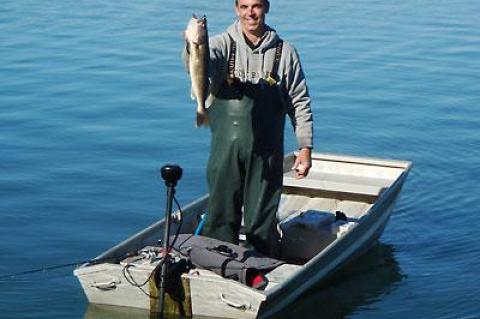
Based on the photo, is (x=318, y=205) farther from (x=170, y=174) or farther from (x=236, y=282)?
(x=170, y=174)

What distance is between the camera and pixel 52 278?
10.7 metres

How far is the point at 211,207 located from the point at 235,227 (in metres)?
0.28

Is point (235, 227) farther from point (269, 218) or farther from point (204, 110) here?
point (204, 110)

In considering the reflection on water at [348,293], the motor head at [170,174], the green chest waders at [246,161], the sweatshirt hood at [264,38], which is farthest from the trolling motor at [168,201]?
the sweatshirt hood at [264,38]

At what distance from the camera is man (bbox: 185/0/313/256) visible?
924 centimetres

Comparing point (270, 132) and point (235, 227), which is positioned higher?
point (270, 132)

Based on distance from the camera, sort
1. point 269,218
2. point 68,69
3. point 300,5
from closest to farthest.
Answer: point 269,218 < point 68,69 < point 300,5

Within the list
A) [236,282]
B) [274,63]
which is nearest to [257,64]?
[274,63]

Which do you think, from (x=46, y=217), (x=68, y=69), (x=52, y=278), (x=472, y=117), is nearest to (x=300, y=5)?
(x=68, y=69)

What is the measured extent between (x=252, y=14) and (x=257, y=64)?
42 cm

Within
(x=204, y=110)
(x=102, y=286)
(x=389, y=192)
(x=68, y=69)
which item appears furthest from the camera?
(x=68, y=69)

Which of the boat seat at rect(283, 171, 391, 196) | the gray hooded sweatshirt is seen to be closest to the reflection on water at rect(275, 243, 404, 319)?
the boat seat at rect(283, 171, 391, 196)

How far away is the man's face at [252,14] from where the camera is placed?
9.03 meters

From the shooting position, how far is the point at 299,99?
31.0 feet
